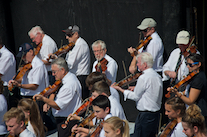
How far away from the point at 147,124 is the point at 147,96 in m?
0.49

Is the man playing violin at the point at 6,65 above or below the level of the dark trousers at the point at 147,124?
above

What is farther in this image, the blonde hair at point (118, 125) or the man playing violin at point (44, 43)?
the man playing violin at point (44, 43)

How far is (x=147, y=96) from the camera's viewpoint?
17.6 ft

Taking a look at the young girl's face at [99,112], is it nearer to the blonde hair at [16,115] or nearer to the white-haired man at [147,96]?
the blonde hair at [16,115]

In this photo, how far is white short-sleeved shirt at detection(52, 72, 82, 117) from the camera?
5.30m

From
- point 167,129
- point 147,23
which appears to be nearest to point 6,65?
point 147,23

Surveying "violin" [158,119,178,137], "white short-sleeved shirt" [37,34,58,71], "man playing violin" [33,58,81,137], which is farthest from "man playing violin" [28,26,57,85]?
"violin" [158,119,178,137]

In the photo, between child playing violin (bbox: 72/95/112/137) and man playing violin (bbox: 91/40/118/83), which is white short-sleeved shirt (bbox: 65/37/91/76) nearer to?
man playing violin (bbox: 91/40/118/83)

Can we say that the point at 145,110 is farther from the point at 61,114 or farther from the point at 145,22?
the point at 145,22

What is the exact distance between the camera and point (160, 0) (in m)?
7.11

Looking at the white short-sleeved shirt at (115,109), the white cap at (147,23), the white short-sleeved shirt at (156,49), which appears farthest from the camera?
the white cap at (147,23)

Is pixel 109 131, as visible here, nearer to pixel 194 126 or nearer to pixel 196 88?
pixel 194 126

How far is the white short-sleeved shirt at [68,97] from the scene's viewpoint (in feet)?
17.4

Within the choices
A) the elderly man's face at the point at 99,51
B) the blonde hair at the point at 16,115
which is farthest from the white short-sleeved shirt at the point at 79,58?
the blonde hair at the point at 16,115
